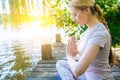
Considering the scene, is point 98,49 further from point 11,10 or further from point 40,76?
point 40,76

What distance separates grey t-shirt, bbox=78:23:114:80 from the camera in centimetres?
176

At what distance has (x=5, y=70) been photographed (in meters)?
7.09

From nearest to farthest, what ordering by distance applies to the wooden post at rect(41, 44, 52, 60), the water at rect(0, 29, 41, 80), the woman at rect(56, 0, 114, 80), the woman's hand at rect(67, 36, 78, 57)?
1. the woman at rect(56, 0, 114, 80)
2. the woman's hand at rect(67, 36, 78, 57)
3. the water at rect(0, 29, 41, 80)
4. the wooden post at rect(41, 44, 52, 60)

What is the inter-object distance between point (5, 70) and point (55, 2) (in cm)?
217

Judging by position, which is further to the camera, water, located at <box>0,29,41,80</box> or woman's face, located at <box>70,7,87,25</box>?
water, located at <box>0,29,41,80</box>

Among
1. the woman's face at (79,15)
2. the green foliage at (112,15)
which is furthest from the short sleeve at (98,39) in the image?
the green foliage at (112,15)

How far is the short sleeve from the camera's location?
5.66 ft

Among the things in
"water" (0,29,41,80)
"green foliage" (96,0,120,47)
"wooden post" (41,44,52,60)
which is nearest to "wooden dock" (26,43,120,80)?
"water" (0,29,41,80)

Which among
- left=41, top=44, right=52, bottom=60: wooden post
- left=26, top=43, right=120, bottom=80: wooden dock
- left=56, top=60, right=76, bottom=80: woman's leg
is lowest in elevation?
left=26, top=43, right=120, bottom=80: wooden dock

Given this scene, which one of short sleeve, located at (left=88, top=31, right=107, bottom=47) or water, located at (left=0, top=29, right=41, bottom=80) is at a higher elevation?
short sleeve, located at (left=88, top=31, right=107, bottom=47)

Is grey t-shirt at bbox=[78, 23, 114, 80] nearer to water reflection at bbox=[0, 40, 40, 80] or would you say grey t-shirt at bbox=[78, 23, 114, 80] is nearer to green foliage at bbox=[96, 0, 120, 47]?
water reflection at bbox=[0, 40, 40, 80]

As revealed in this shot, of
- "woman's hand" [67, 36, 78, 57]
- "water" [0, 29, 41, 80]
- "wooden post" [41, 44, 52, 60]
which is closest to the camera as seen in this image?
"woman's hand" [67, 36, 78, 57]

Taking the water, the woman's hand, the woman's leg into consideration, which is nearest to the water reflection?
the water

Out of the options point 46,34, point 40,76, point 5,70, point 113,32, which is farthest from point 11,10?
point 46,34
